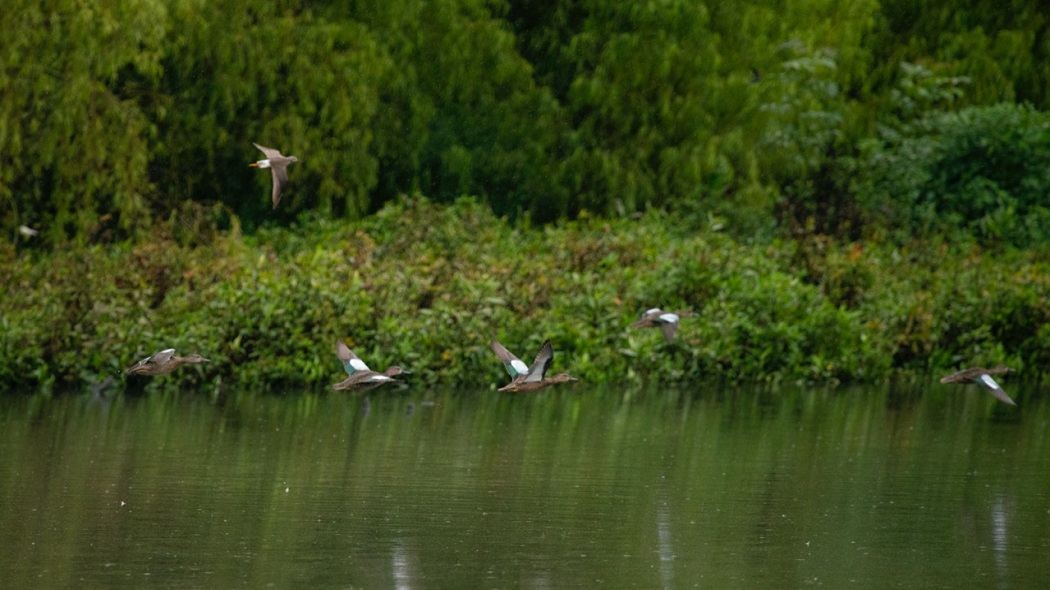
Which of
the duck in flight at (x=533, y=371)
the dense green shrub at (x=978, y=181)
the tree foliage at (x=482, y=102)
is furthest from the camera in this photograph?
the dense green shrub at (x=978, y=181)

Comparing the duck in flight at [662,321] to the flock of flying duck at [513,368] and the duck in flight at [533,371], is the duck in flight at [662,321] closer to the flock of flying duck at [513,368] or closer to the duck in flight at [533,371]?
the flock of flying duck at [513,368]

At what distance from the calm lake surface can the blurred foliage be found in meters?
1.16

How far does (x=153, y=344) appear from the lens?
21.3m

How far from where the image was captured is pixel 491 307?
898 inches

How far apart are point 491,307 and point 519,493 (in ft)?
30.6

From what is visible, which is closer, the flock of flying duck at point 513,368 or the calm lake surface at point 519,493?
the calm lake surface at point 519,493

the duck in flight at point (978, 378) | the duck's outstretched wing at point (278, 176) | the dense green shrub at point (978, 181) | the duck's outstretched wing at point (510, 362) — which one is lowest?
the dense green shrub at point (978, 181)

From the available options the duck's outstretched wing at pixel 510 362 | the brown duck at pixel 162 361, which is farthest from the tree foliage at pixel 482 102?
the duck's outstretched wing at pixel 510 362

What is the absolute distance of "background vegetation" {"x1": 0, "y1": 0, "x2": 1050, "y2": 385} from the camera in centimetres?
2233

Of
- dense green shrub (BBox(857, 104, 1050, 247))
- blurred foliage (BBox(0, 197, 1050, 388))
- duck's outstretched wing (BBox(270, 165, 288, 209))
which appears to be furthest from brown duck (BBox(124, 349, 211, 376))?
dense green shrub (BBox(857, 104, 1050, 247))

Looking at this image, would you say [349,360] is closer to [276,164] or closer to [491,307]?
[276,164]

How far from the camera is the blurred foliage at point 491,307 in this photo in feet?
70.9

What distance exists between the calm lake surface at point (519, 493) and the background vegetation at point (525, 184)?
1775 mm

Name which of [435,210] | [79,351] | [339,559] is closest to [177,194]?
[435,210]
